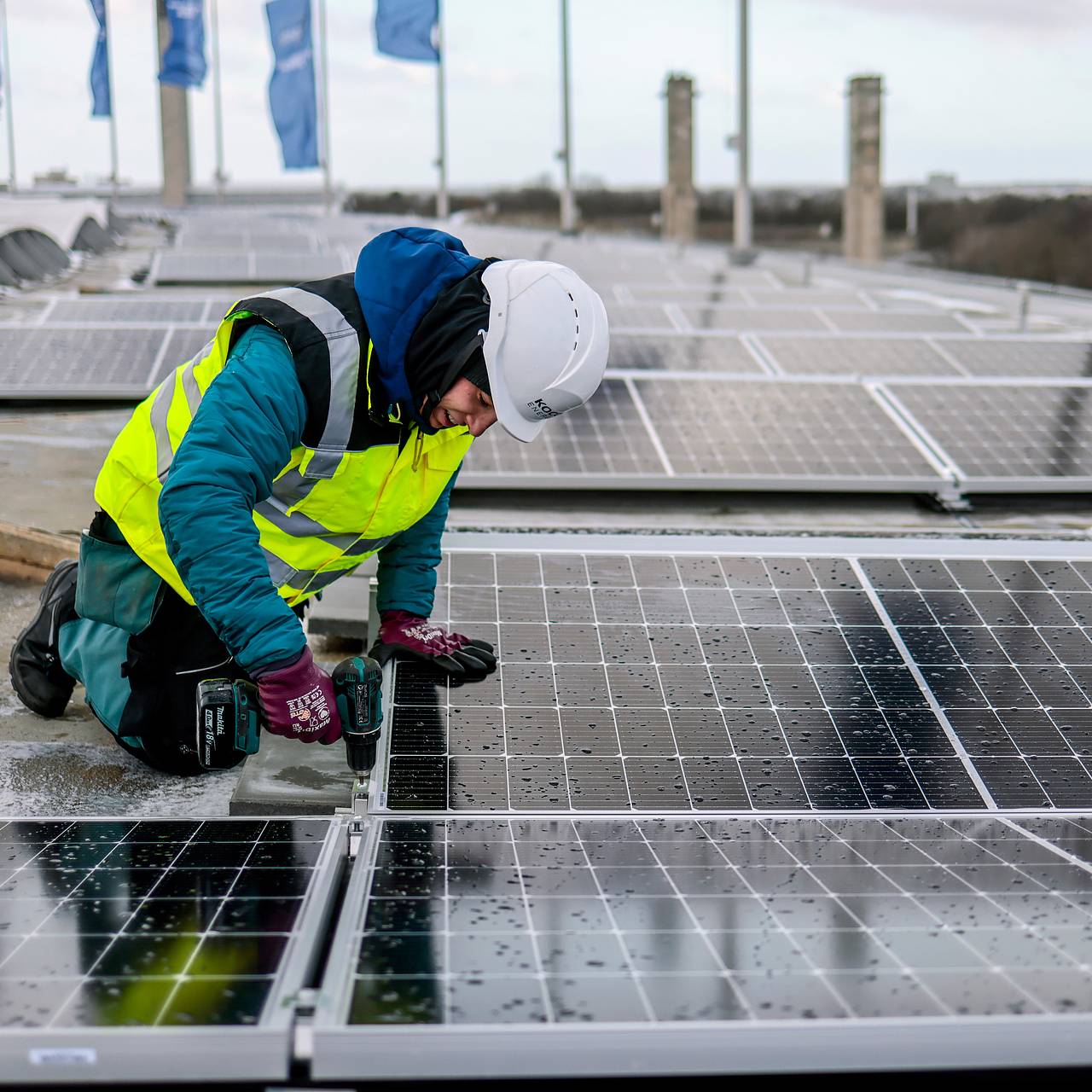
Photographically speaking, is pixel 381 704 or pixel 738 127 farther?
pixel 738 127

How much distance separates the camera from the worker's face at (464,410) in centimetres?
369

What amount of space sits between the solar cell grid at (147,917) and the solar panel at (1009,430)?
5863mm

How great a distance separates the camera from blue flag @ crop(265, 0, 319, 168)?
34906 mm

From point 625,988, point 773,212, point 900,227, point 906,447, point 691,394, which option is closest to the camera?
point 625,988

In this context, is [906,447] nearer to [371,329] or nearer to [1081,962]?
[371,329]

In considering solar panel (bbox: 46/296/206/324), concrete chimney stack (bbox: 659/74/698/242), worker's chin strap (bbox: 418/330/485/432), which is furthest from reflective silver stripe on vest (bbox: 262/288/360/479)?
concrete chimney stack (bbox: 659/74/698/242)

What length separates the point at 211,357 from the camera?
3.83 m

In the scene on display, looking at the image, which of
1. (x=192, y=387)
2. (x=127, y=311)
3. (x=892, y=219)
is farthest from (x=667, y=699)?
(x=892, y=219)

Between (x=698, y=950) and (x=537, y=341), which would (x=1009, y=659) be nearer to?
(x=537, y=341)

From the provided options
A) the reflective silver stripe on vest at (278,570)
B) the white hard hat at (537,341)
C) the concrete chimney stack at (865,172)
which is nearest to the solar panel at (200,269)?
the reflective silver stripe on vest at (278,570)

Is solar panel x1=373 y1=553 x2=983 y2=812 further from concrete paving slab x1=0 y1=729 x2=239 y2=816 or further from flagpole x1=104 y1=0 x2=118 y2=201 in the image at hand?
flagpole x1=104 y1=0 x2=118 y2=201

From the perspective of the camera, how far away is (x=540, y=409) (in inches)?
146

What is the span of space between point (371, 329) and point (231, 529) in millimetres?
706

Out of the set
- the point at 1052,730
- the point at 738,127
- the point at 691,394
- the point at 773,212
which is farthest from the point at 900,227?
the point at 1052,730
